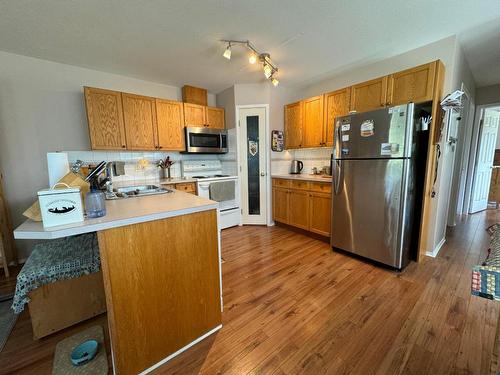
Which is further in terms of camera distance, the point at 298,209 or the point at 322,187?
the point at 298,209

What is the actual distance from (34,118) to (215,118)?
238 cm

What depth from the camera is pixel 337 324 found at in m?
1.55

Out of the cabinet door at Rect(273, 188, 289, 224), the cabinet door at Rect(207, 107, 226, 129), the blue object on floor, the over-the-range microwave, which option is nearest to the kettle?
the cabinet door at Rect(273, 188, 289, 224)

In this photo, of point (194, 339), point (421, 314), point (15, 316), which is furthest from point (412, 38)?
point (15, 316)

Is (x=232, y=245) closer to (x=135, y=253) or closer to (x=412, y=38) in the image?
(x=135, y=253)

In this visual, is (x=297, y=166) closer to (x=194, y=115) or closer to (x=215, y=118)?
(x=215, y=118)

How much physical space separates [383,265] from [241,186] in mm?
2353

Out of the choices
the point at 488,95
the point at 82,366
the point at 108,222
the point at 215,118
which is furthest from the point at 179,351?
the point at 488,95

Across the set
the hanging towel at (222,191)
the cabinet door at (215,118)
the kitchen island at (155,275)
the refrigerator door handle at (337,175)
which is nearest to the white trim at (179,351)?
the kitchen island at (155,275)

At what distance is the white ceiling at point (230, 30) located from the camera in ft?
5.62

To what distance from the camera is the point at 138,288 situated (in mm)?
1156

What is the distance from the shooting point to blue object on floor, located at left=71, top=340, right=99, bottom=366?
1.25 m

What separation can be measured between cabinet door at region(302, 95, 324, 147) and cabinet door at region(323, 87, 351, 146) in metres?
0.08

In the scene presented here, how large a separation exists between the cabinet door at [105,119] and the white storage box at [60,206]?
84.8 inches
